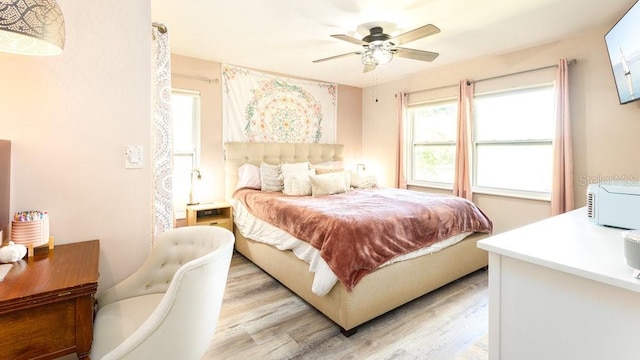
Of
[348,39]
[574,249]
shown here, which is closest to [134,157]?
[348,39]

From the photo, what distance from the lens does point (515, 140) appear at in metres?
3.61

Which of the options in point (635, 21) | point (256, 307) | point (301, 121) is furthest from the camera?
point (301, 121)

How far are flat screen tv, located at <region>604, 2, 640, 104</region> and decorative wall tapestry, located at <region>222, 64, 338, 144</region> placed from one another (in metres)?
3.41

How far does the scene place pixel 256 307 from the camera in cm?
241

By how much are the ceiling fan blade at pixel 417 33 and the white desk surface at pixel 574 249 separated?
1.64 meters

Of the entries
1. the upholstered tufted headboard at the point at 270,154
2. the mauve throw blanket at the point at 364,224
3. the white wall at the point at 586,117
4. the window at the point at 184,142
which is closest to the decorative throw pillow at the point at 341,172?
the upholstered tufted headboard at the point at 270,154

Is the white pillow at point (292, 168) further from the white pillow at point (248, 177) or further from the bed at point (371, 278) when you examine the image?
the bed at point (371, 278)

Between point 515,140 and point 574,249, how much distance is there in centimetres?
300

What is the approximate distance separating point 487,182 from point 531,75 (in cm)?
137

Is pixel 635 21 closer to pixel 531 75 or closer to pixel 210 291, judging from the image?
pixel 531 75

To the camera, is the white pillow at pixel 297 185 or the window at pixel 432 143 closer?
the white pillow at pixel 297 185

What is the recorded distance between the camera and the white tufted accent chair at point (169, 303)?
3.48 ft

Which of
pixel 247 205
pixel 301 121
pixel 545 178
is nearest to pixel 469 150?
pixel 545 178

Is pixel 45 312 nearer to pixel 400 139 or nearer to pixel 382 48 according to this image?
pixel 382 48
